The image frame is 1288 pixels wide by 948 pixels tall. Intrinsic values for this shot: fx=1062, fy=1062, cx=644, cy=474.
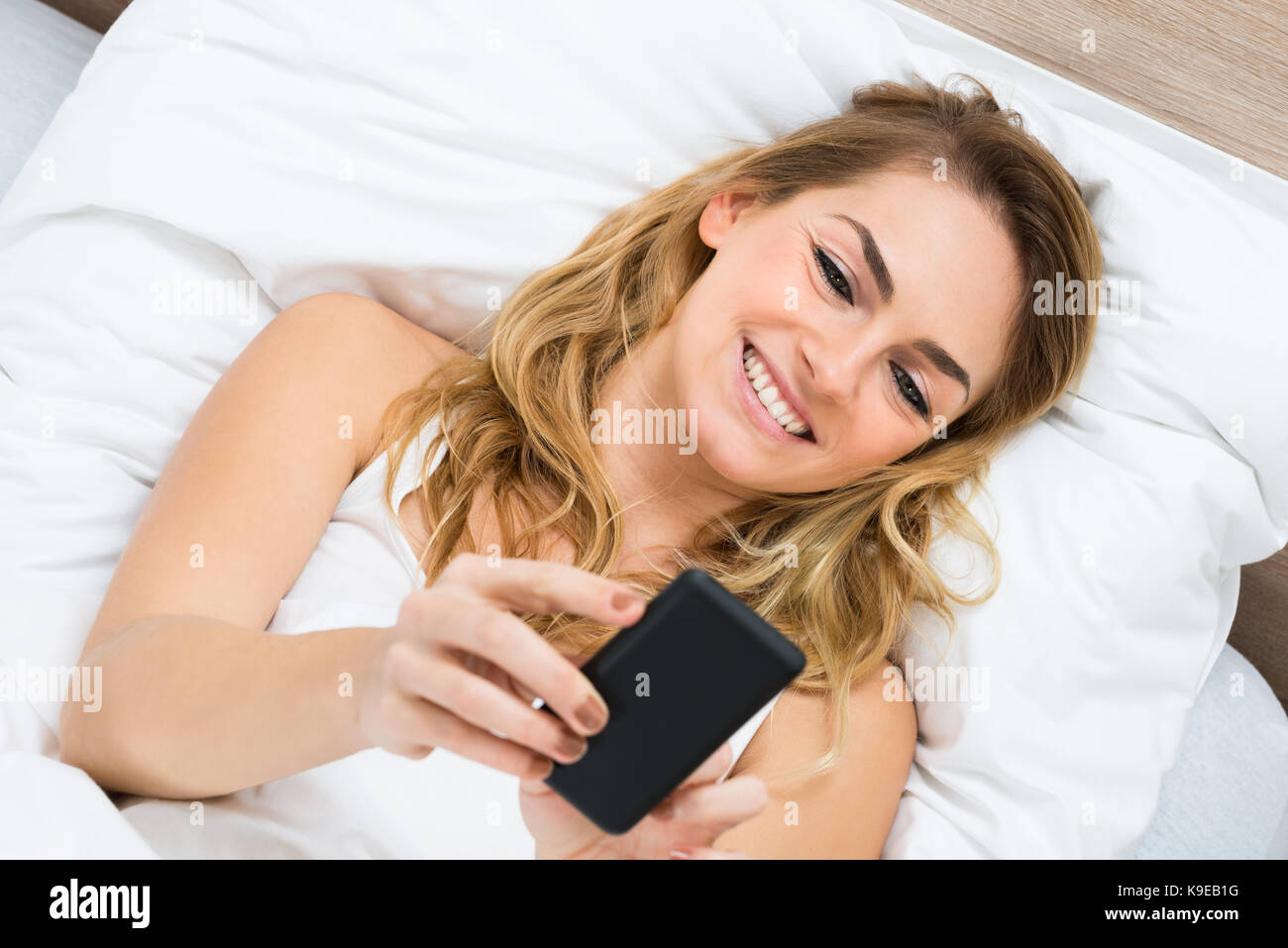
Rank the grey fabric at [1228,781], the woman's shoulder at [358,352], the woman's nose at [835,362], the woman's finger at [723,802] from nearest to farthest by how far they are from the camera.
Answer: the woman's finger at [723,802] < the woman's nose at [835,362] < the woman's shoulder at [358,352] < the grey fabric at [1228,781]

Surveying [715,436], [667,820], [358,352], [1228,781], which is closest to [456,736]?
[667,820]

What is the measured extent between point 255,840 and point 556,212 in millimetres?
791

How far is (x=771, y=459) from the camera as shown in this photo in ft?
3.62

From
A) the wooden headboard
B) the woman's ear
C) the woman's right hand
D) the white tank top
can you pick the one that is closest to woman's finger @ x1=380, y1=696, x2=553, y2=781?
the woman's right hand

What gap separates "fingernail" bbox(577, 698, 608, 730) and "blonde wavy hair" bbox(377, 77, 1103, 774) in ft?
1.59

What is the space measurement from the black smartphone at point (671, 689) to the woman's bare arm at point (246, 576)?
18cm

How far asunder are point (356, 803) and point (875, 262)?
735mm

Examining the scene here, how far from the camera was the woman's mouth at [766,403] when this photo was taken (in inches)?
42.9

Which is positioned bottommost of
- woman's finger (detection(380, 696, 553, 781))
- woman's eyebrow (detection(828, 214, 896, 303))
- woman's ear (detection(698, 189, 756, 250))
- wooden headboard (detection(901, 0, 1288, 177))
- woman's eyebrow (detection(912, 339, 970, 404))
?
woman's finger (detection(380, 696, 553, 781))

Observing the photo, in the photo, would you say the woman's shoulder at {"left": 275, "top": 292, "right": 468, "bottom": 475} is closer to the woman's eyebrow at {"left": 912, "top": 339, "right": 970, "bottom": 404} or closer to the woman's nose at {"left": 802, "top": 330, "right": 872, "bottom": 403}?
the woman's nose at {"left": 802, "top": 330, "right": 872, "bottom": 403}

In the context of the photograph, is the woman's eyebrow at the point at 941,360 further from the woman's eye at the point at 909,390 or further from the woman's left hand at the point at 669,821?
the woman's left hand at the point at 669,821

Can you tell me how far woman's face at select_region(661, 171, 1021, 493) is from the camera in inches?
42.6

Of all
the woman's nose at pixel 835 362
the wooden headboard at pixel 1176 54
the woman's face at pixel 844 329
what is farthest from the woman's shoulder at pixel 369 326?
the wooden headboard at pixel 1176 54
